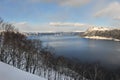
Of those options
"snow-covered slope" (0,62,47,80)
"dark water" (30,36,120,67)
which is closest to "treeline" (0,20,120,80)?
"dark water" (30,36,120,67)

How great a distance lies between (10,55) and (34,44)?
16.1 m

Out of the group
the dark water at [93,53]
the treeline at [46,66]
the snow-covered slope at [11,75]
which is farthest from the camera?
the dark water at [93,53]

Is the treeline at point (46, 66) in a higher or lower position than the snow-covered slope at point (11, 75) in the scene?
lower

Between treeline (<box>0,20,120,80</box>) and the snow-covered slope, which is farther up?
the snow-covered slope

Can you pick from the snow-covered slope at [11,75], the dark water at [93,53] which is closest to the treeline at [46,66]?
the dark water at [93,53]

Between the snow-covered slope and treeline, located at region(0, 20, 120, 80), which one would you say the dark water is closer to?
treeline, located at region(0, 20, 120, 80)

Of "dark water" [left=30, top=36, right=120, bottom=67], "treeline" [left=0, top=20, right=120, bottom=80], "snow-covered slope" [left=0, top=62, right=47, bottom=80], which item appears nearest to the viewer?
"snow-covered slope" [left=0, top=62, right=47, bottom=80]

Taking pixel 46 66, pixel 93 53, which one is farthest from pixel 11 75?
pixel 93 53

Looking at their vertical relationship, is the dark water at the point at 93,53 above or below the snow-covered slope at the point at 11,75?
below

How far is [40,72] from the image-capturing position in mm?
42562

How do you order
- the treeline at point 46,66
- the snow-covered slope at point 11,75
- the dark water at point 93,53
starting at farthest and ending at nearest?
1. the dark water at point 93,53
2. the treeline at point 46,66
3. the snow-covered slope at point 11,75

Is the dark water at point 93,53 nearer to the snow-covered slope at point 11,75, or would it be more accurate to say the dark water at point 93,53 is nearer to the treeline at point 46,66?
the treeline at point 46,66

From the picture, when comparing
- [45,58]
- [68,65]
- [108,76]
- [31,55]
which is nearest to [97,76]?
[108,76]

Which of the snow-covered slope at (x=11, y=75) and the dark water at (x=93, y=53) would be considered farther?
the dark water at (x=93, y=53)
